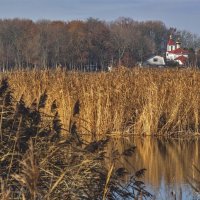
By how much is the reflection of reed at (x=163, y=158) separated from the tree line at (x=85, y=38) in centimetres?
4295

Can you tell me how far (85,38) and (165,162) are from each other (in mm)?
63244

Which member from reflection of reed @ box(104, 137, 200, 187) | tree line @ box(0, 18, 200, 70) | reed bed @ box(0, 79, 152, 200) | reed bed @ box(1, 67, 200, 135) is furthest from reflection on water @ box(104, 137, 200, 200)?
tree line @ box(0, 18, 200, 70)

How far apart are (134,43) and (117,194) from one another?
2770 inches

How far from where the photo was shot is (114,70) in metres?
14.5

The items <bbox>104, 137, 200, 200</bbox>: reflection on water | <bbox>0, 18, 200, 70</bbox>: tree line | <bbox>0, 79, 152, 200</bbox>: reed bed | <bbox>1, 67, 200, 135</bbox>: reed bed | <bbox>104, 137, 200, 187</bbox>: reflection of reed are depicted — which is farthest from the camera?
<bbox>0, 18, 200, 70</bbox>: tree line

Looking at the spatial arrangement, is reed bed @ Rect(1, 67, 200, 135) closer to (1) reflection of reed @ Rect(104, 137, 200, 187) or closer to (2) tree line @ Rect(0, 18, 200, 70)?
(1) reflection of reed @ Rect(104, 137, 200, 187)

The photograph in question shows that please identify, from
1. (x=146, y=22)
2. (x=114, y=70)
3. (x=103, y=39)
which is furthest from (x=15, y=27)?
(x=114, y=70)

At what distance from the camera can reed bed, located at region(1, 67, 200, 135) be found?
13.0 m

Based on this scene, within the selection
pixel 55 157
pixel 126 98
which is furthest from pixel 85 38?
pixel 55 157

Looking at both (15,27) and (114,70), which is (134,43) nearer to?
(15,27)

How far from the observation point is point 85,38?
72.4 m

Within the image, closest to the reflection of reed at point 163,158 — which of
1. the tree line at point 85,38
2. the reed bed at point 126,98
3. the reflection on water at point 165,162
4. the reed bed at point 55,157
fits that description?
A: the reflection on water at point 165,162

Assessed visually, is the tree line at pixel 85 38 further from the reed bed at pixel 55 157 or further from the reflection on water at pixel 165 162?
the reed bed at pixel 55 157

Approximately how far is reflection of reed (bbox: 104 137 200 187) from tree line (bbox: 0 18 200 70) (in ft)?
141
